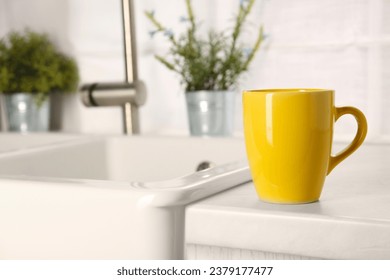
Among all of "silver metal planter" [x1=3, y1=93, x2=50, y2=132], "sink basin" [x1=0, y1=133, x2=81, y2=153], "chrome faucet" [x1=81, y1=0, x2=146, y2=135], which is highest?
"chrome faucet" [x1=81, y1=0, x2=146, y2=135]

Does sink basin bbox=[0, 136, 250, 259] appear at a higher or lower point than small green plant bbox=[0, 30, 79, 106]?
lower

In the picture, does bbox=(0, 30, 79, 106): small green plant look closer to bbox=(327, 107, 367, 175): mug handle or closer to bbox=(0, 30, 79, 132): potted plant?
bbox=(0, 30, 79, 132): potted plant

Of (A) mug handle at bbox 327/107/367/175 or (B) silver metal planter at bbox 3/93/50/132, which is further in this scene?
(B) silver metal planter at bbox 3/93/50/132

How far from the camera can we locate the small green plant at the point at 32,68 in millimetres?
1514

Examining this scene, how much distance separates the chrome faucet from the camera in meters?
1.34

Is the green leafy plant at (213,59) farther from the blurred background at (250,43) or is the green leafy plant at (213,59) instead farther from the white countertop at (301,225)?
the white countertop at (301,225)

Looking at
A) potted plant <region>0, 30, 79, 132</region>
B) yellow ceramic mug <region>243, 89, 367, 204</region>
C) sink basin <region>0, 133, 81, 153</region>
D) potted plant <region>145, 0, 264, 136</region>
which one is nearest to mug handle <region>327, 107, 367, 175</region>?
yellow ceramic mug <region>243, 89, 367, 204</region>

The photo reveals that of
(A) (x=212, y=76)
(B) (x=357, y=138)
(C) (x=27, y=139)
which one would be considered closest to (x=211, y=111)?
(A) (x=212, y=76)

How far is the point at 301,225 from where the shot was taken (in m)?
0.55

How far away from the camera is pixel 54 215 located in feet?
2.21

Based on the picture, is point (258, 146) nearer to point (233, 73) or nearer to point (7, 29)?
point (233, 73)

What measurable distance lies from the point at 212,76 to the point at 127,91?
0.17 m

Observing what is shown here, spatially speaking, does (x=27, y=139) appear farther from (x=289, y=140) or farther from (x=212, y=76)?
(x=289, y=140)

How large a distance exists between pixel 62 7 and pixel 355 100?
2.45 ft
